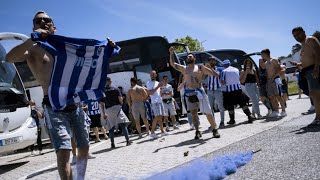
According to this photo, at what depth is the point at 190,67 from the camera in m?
7.82

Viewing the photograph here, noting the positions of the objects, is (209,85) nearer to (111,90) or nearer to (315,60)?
(111,90)

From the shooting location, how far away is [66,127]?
141 inches

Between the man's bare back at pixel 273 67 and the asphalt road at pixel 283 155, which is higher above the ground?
the man's bare back at pixel 273 67

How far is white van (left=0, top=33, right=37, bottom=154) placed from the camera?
7.71 meters

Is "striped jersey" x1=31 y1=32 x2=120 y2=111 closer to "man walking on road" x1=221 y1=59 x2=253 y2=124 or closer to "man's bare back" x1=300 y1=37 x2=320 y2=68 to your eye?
"man's bare back" x1=300 y1=37 x2=320 y2=68

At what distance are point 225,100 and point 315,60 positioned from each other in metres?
A: 3.64

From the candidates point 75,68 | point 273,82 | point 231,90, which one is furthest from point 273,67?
point 75,68

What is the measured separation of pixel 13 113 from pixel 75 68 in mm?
4864

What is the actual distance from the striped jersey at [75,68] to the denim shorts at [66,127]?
0.31 ft

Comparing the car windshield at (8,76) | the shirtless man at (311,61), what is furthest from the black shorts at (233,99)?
the car windshield at (8,76)

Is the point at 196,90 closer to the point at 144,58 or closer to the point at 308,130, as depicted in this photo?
the point at 308,130

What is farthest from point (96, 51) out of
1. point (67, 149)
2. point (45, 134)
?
point (45, 134)

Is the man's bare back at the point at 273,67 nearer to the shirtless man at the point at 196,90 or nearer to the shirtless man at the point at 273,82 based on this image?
the shirtless man at the point at 273,82

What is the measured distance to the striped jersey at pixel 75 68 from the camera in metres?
3.58
